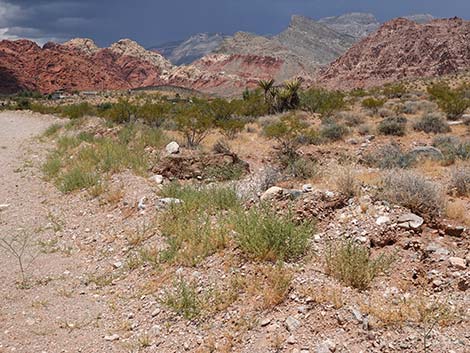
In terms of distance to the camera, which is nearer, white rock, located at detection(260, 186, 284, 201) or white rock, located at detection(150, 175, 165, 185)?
white rock, located at detection(260, 186, 284, 201)

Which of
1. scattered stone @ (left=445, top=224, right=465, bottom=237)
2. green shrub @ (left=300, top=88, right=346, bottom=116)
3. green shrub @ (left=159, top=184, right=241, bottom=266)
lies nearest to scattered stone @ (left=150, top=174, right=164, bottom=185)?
green shrub @ (left=159, top=184, right=241, bottom=266)

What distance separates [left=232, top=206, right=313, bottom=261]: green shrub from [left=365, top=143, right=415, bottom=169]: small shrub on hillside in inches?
199

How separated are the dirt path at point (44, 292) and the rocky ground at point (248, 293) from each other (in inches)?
0.7

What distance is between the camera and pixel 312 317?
11.8ft

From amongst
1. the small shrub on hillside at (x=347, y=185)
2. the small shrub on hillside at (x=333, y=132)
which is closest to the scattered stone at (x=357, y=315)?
the small shrub on hillside at (x=347, y=185)

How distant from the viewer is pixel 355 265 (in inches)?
161

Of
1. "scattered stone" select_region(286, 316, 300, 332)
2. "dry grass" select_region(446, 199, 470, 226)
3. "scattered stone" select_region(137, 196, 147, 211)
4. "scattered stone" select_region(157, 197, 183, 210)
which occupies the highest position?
"dry grass" select_region(446, 199, 470, 226)

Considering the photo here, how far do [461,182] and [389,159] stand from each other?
2635mm

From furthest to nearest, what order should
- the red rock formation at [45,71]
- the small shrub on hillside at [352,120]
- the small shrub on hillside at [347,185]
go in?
the red rock formation at [45,71] < the small shrub on hillside at [352,120] < the small shrub on hillside at [347,185]

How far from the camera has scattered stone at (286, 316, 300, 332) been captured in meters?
3.53

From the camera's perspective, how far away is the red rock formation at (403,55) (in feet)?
271

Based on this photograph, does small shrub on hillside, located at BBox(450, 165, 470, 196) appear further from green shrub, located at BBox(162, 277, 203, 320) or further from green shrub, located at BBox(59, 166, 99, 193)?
green shrub, located at BBox(59, 166, 99, 193)

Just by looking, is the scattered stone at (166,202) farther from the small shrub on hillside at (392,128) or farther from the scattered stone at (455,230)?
the small shrub on hillside at (392,128)

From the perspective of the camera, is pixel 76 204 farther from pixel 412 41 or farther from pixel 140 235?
pixel 412 41
